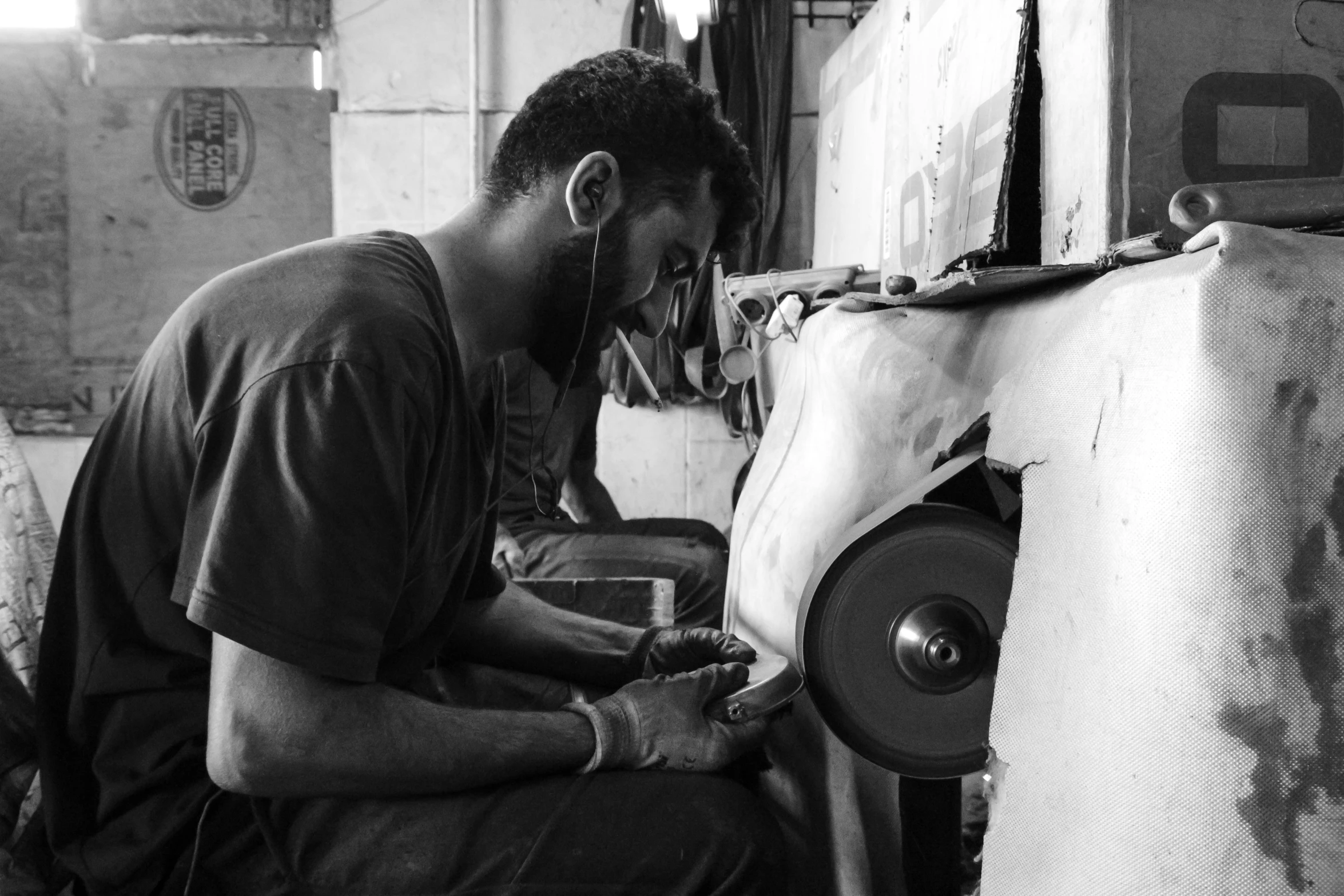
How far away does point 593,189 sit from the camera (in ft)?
4.52

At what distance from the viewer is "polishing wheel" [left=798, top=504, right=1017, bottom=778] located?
A: 1.24 metres

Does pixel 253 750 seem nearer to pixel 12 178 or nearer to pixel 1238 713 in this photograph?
pixel 1238 713

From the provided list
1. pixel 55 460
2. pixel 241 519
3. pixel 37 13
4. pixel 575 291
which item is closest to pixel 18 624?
pixel 241 519

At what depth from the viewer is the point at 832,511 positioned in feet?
5.45

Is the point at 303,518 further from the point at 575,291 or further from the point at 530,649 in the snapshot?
the point at 530,649

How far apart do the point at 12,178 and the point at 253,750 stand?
4.10 meters

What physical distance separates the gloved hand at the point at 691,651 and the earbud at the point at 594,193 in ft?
2.09

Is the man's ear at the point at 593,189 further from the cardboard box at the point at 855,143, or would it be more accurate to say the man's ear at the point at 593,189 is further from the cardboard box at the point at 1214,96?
the cardboard box at the point at 855,143

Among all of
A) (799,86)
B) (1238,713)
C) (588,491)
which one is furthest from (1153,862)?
(799,86)

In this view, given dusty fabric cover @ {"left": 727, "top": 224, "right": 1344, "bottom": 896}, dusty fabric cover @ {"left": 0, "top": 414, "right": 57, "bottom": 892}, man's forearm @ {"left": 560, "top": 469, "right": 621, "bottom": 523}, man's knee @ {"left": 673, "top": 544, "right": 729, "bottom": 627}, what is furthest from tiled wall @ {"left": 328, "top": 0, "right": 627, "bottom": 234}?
dusty fabric cover @ {"left": 727, "top": 224, "right": 1344, "bottom": 896}

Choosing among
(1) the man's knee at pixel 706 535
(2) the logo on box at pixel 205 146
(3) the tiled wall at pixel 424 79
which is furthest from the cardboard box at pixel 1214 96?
(2) the logo on box at pixel 205 146

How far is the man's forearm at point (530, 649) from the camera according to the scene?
1684mm

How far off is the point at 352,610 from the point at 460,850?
0.31 meters

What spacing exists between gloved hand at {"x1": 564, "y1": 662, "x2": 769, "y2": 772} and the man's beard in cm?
47
